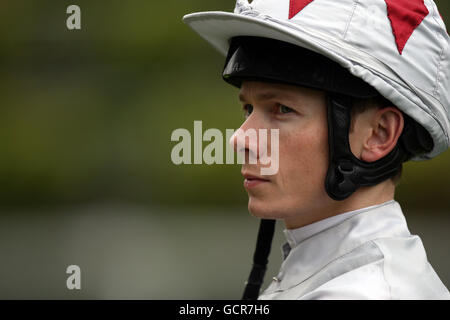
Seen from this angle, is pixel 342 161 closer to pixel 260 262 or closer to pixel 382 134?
pixel 382 134

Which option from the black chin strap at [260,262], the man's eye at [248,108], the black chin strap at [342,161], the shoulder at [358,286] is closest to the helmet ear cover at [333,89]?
the black chin strap at [342,161]

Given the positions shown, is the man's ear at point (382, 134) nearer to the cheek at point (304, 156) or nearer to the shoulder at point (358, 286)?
the cheek at point (304, 156)

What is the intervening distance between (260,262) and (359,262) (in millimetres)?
774

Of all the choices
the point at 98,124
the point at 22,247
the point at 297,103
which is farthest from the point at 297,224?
the point at 22,247

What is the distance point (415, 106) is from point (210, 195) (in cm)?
531

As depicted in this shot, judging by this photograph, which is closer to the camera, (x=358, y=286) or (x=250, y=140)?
(x=358, y=286)

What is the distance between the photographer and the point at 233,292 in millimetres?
6570

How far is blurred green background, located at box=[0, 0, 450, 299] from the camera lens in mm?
7047

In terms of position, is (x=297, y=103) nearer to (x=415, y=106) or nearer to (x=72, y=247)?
(x=415, y=106)

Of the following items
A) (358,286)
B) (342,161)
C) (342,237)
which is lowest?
(358,286)

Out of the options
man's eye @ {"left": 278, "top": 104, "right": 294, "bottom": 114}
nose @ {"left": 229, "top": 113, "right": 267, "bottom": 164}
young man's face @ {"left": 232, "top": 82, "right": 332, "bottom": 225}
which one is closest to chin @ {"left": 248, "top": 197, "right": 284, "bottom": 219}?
young man's face @ {"left": 232, "top": 82, "right": 332, "bottom": 225}

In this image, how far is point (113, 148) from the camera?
7219mm

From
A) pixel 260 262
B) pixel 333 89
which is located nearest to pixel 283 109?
pixel 333 89

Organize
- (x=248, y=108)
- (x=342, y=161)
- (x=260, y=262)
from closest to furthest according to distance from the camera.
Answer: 1. (x=342, y=161)
2. (x=248, y=108)
3. (x=260, y=262)
